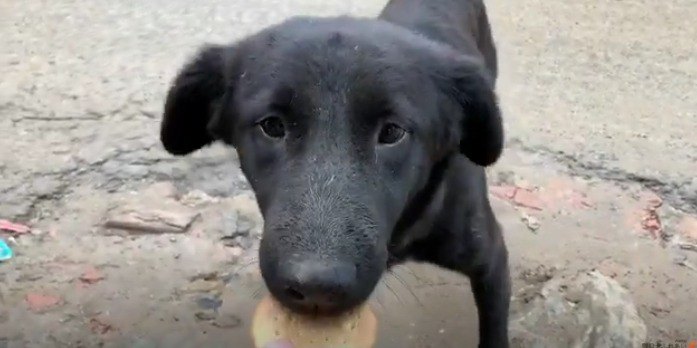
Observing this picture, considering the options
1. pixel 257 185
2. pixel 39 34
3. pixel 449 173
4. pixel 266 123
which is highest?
pixel 266 123

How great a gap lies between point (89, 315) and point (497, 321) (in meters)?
1.26

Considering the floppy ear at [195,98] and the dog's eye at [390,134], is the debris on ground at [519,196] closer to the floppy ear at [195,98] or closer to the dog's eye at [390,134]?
the floppy ear at [195,98]

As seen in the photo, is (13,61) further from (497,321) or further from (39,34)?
(497,321)

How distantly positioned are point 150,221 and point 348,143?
5.49 feet

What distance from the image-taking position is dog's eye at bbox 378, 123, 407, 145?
2188 millimetres

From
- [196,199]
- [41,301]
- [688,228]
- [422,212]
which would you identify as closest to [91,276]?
[41,301]

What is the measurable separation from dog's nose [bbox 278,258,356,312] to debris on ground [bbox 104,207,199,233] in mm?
1702

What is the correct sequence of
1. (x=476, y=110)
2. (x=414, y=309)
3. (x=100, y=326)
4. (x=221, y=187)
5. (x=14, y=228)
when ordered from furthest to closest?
1. (x=221, y=187)
2. (x=14, y=228)
3. (x=414, y=309)
4. (x=100, y=326)
5. (x=476, y=110)

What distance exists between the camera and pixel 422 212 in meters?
2.60

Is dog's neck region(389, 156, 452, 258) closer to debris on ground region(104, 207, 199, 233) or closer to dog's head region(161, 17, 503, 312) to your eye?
dog's head region(161, 17, 503, 312)

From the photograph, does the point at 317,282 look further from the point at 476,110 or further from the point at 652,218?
the point at 652,218

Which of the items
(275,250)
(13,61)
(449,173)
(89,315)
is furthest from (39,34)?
(275,250)

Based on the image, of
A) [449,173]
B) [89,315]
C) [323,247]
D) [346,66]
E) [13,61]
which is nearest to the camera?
[323,247]

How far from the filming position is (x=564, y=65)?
4.94 meters
